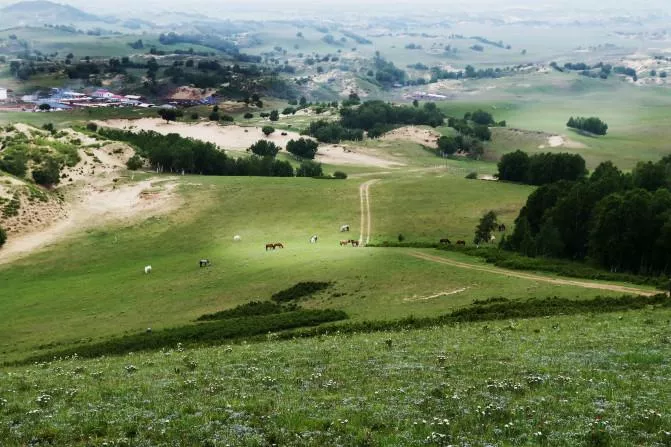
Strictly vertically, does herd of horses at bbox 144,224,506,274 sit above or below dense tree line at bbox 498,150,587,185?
below

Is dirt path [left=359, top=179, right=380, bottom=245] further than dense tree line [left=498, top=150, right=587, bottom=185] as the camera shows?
No

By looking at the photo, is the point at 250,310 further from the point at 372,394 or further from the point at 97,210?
the point at 97,210

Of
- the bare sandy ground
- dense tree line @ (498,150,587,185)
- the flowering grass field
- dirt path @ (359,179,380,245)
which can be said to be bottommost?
the bare sandy ground

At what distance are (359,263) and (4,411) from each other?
46454 mm

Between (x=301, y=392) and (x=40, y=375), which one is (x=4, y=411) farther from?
(x=301, y=392)

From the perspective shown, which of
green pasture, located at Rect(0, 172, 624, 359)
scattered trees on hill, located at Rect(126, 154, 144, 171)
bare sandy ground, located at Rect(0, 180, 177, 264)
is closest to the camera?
green pasture, located at Rect(0, 172, 624, 359)

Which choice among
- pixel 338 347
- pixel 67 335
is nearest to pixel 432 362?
pixel 338 347

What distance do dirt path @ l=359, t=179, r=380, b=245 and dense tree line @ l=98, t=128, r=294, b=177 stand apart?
112 feet

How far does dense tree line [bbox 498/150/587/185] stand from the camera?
140 meters

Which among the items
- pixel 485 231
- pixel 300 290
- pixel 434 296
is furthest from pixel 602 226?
pixel 300 290

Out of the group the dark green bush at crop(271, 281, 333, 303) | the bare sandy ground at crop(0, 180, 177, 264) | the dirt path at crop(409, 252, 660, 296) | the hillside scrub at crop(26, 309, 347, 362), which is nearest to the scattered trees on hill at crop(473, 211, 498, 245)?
the dirt path at crop(409, 252, 660, 296)

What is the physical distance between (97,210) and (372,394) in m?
104

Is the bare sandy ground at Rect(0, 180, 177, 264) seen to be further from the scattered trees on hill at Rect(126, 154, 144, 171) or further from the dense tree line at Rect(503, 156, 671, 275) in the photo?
the dense tree line at Rect(503, 156, 671, 275)

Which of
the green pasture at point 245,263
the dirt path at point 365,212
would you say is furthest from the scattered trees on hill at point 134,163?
the dirt path at point 365,212
